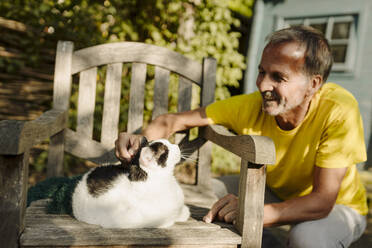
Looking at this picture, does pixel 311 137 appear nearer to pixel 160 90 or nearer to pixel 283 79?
pixel 283 79

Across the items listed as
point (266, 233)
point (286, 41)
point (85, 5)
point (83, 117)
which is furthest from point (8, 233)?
point (85, 5)

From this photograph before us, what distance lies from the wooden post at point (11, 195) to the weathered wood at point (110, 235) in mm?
53

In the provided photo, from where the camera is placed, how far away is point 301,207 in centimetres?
147

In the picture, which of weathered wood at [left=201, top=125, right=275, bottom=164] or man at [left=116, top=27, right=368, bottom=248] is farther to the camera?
man at [left=116, top=27, right=368, bottom=248]

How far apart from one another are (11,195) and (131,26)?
309 cm

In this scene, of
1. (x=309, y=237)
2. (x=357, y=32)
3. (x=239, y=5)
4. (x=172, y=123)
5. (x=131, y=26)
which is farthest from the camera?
(x=357, y=32)

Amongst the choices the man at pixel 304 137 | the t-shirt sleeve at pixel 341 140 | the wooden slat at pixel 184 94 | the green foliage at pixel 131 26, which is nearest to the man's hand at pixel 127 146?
the man at pixel 304 137

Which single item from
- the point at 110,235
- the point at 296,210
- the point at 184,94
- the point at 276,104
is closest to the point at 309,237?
the point at 296,210

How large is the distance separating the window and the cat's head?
431cm

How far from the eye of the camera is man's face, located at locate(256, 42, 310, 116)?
1.58 m

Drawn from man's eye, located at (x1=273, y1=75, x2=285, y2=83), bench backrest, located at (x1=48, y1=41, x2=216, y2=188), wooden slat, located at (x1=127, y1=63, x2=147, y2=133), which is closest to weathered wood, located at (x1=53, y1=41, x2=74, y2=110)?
bench backrest, located at (x1=48, y1=41, x2=216, y2=188)

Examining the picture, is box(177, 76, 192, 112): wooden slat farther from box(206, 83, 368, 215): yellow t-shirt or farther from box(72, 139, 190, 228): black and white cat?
box(72, 139, 190, 228): black and white cat

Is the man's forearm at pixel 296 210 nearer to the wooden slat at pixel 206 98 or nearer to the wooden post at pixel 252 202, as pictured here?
the wooden post at pixel 252 202

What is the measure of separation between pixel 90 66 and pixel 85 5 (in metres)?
1.81
